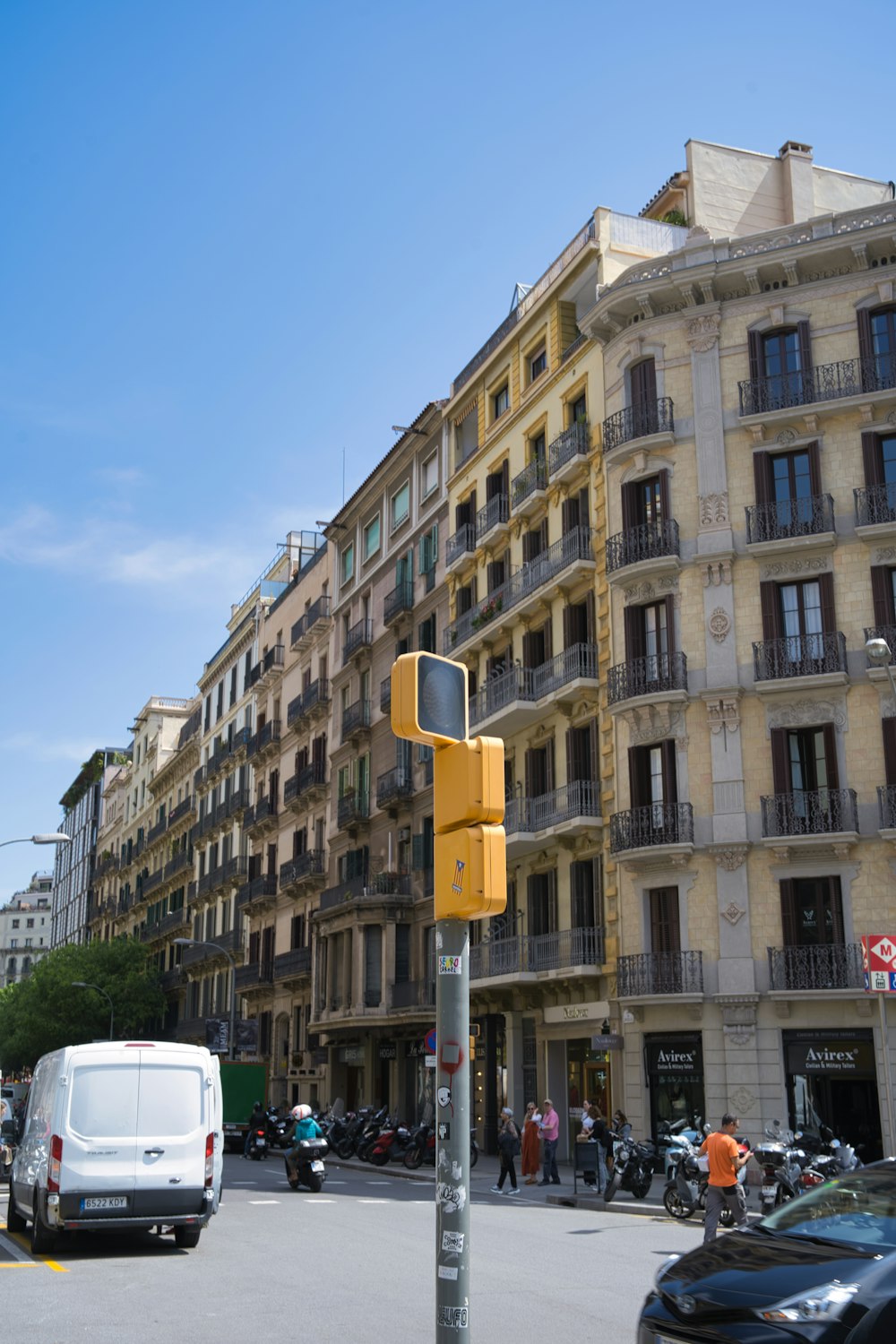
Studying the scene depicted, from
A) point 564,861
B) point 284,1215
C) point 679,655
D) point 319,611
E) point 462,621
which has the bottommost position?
point 284,1215

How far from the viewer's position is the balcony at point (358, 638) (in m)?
49.2

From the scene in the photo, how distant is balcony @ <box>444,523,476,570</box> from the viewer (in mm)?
41438

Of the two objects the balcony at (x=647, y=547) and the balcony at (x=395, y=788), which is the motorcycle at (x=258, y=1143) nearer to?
the balcony at (x=395, y=788)

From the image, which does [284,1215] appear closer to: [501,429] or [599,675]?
[599,675]

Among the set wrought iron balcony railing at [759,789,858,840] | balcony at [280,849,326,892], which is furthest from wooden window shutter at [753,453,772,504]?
balcony at [280,849,326,892]

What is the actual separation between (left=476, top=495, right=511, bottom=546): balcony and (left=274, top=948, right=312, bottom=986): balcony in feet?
61.4

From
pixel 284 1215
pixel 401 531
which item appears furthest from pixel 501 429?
pixel 284 1215

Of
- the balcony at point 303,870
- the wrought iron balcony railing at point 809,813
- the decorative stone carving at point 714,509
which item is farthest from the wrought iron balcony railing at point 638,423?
the balcony at point 303,870

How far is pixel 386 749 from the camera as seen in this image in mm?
46625

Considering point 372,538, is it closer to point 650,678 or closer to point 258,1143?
point 650,678

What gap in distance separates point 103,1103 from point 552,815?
20.2 metres

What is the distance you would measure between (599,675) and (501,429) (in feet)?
33.6

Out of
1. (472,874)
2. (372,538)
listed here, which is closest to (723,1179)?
(472,874)

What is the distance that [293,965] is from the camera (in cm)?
5222
